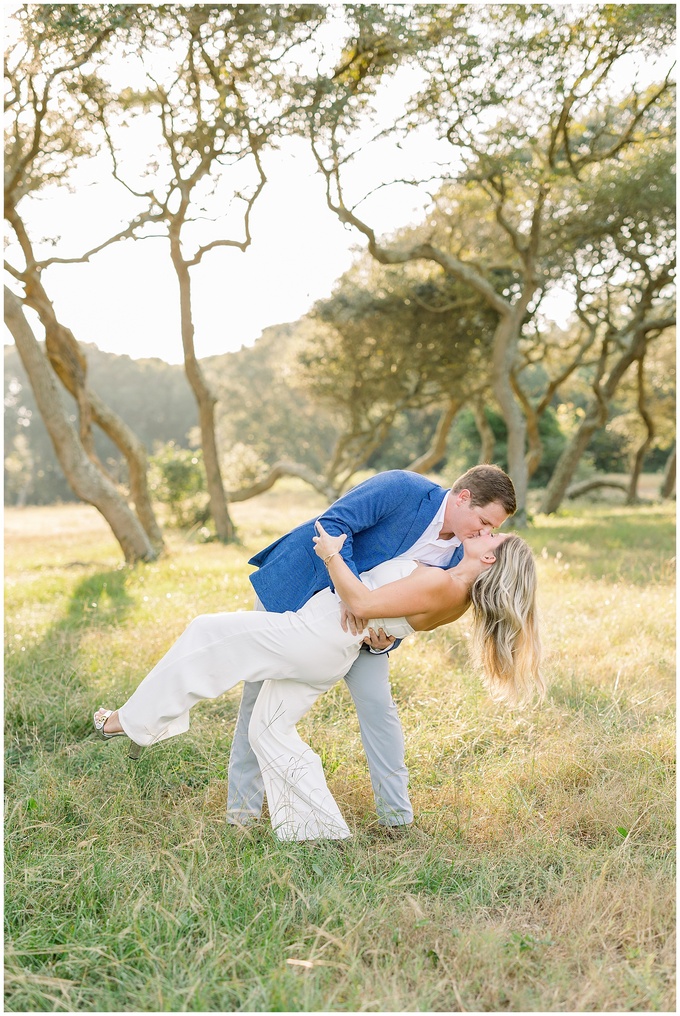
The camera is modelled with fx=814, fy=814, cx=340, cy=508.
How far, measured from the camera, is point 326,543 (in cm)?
359

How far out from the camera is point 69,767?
14.9 ft

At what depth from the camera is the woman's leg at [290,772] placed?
12.1ft

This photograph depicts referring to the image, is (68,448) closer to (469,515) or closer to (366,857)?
(469,515)

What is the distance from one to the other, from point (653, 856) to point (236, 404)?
121 feet

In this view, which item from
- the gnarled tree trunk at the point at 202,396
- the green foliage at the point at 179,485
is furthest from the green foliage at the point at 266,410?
the gnarled tree trunk at the point at 202,396

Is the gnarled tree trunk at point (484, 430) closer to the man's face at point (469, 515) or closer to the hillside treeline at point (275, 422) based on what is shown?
the hillside treeline at point (275, 422)

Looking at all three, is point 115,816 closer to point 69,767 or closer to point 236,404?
point 69,767

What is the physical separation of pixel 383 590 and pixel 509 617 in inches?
24.8

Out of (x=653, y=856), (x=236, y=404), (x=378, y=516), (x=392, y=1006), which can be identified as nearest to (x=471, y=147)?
(x=378, y=516)

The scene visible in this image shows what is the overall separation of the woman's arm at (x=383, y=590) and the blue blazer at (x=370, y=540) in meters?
0.21

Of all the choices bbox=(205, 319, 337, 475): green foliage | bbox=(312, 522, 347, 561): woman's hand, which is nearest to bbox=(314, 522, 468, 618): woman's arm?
bbox=(312, 522, 347, 561): woman's hand

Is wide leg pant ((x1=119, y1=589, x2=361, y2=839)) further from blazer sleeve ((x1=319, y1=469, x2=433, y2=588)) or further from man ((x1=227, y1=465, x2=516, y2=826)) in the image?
blazer sleeve ((x1=319, y1=469, x2=433, y2=588))

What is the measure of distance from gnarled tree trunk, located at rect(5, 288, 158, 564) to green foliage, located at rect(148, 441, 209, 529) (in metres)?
9.03

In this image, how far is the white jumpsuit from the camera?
11.8ft
